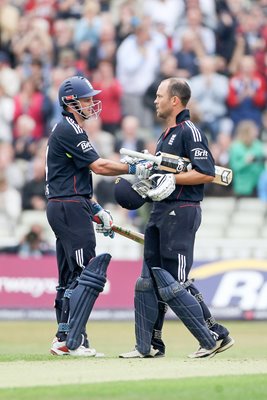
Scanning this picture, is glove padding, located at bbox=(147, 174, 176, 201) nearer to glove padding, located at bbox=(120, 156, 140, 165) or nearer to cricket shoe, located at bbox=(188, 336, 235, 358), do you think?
glove padding, located at bbox=(120, 156, 140, 165)

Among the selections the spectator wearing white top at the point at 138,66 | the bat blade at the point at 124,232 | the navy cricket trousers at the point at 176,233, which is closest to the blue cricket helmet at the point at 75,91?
the bat blade at the point at 124,232

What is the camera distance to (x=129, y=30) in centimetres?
2255

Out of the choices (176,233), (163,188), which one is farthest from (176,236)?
(163,188)

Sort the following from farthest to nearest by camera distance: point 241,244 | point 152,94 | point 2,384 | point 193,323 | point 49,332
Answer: point 152,94 → point 241,244 → point 49,332 → point 193,323 → point 2,384

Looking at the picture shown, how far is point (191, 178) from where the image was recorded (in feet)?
36.0

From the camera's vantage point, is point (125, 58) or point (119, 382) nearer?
point (119, 382)

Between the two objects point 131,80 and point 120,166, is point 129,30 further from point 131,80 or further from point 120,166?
point 120,166

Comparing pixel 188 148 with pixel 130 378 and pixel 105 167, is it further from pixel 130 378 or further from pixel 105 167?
pixel 130 378

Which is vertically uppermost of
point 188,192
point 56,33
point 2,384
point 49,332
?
point 56,33

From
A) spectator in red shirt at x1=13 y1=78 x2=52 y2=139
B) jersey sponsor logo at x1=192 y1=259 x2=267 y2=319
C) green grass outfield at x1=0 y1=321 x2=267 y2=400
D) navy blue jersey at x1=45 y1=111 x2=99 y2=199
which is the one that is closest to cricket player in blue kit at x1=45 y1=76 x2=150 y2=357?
navy blue jersey at x1=45 y1=111 x2=99 y2=199

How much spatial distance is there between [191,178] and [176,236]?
53 cm

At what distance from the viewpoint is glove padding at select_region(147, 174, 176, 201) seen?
1081 cm

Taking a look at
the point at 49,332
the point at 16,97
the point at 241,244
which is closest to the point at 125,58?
the point at 16,97

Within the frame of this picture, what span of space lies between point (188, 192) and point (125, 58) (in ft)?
37.1
